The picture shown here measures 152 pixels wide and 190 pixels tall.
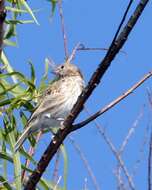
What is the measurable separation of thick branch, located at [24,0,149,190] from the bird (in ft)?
3.90

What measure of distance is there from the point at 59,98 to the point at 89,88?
217cm

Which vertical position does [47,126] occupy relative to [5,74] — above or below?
below

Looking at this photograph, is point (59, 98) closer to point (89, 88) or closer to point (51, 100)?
point (51, 100)

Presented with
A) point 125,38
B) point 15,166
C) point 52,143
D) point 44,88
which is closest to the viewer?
point 125,38

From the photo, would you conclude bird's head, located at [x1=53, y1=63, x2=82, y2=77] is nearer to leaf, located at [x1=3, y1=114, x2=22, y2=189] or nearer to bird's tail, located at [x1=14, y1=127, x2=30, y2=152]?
bird's tail, located at [x1=14, y1=127, x2=30, y2=152]

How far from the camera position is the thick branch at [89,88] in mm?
2303

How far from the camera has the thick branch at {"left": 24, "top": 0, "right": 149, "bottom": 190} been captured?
7.55 feet

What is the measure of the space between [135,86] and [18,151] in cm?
103

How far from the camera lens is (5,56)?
367cm

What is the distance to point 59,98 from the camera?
4.59 meters

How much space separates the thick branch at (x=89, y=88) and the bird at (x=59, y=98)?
1.19m

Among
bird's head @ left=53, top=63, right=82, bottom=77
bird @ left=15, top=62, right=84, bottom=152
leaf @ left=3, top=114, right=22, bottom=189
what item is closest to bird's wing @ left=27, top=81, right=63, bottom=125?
bird @ left=15, top=62, right=84, bottom=152

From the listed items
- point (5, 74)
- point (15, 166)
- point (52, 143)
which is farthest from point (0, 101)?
point (52, 143)

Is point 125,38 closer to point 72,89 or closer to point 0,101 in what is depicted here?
point 0,101
